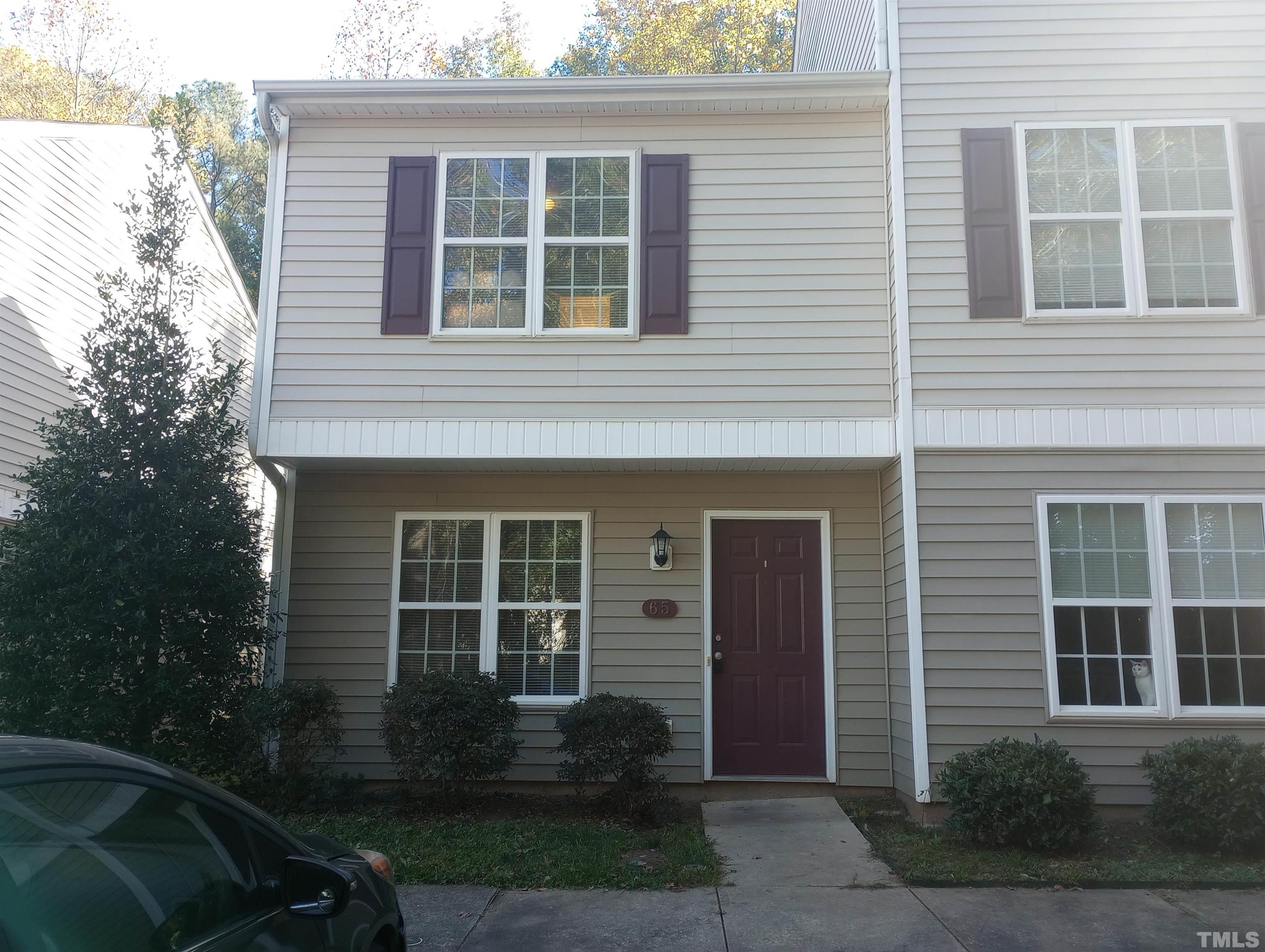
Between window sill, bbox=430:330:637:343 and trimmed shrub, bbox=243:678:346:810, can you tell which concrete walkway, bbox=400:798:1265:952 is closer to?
trimmed shrub, bbox=243:678:346:810

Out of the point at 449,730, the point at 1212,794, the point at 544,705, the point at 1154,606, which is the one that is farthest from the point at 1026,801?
the point at 449,730

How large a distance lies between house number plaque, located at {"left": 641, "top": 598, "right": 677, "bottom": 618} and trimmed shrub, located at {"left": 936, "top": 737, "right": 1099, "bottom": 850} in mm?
2612

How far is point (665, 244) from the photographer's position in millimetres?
7793

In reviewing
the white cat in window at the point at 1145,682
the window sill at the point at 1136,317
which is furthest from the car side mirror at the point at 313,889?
the window sill at the point at 1136,317

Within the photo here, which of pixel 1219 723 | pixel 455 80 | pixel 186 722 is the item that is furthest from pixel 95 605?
pixel 1219 723

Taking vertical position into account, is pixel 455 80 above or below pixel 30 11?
below

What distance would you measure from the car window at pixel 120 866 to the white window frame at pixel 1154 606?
19.6 ft

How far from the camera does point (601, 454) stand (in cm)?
746

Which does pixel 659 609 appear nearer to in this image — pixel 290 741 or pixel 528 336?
pixel 528 336

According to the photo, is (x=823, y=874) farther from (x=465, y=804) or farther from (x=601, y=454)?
(x=601, y=454)

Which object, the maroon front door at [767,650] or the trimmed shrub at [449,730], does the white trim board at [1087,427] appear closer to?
the maroon front door at [767,650]

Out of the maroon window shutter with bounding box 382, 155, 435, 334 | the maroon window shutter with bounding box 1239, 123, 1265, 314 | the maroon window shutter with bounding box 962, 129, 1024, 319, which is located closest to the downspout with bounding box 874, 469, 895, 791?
the maroon window shutter with bounding box 962, 129, 1024, 319

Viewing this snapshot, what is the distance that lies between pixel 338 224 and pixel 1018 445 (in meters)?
5.70

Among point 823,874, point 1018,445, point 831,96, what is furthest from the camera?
point 831,96
